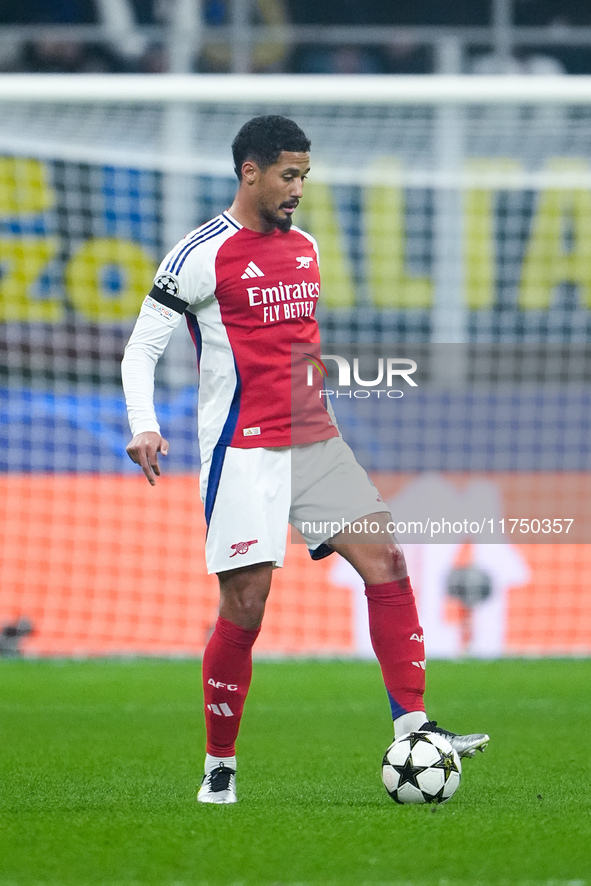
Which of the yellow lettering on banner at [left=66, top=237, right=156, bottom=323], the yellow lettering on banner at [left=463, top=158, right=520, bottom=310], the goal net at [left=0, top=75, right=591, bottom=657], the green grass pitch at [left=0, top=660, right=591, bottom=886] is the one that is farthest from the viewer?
the yellow lettering on banner at [left=463, top=158, right=520, bottom=310]

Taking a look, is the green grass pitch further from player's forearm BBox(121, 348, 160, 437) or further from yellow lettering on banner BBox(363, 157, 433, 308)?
yellow lettering on banner BBox(363, 157, 433, 308)

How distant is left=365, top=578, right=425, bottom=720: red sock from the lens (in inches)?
148

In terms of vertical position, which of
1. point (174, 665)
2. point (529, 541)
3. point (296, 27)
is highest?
point (296, 27)

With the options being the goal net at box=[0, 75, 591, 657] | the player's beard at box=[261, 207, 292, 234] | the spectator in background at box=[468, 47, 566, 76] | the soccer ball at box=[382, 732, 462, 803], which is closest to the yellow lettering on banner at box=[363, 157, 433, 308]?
the goal net at box=[0, 75, 591, 657]

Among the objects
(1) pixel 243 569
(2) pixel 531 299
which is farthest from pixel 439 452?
(1) pixel 243 569

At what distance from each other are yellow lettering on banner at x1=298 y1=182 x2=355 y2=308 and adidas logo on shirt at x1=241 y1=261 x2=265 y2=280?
7.56 metres

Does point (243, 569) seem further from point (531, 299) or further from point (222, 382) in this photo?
point (531, 299)

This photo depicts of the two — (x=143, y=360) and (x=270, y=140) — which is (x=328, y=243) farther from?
(x=143, y=360)

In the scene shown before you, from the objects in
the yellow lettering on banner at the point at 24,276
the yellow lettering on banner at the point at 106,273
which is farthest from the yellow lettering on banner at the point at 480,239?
the yellow lettering on banner at the point at 24,276

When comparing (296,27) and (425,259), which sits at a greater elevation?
(296,27)

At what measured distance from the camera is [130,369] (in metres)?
3.87

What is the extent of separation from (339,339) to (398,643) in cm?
738

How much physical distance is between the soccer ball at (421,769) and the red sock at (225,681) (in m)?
0.49

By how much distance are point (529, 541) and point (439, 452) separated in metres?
1.65
